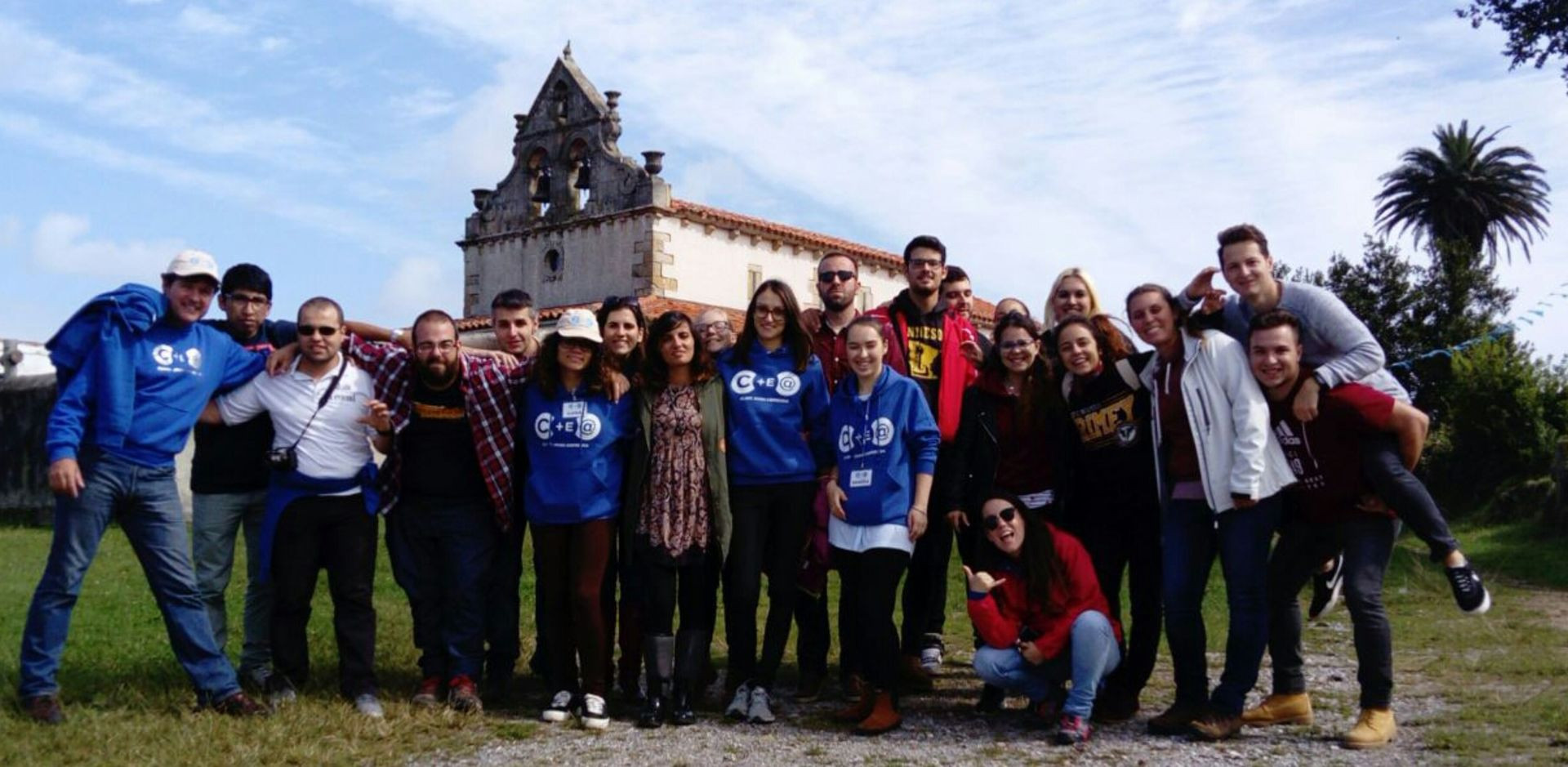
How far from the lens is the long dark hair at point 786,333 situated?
231 inches

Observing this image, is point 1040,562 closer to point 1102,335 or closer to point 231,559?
point 1102,335

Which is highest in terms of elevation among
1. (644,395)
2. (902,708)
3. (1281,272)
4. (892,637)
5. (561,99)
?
(561,99)

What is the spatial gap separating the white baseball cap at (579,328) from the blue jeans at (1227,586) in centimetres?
260

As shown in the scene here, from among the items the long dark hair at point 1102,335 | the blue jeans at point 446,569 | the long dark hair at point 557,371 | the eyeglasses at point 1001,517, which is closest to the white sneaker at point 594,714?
the blue jeans at point 446,569

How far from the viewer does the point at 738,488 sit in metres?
5.83

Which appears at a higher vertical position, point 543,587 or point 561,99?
point 561,99

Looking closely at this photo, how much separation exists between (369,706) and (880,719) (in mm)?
2223

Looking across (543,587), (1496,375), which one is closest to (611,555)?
(543,587)

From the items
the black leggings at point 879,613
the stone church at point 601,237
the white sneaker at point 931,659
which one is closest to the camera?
the black leggings at point 879,613

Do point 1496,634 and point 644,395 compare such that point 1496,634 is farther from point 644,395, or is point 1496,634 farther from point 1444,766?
point 644,395

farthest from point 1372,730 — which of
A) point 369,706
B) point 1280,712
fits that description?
point 369,706

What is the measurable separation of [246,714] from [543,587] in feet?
4.40

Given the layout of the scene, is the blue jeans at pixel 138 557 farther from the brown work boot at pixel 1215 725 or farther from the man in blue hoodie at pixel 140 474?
the brown work boot at pixel 1215 725

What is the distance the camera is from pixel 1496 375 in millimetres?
25484
